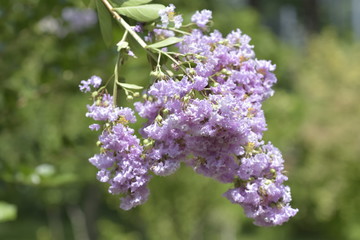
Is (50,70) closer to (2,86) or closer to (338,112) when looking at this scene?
(2,86)

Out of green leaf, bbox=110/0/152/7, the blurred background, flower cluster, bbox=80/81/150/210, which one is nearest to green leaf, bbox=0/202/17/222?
the blurred background

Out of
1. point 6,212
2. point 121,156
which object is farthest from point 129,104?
point 121,156

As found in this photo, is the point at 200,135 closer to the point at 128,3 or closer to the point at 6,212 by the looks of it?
the point at 128,3

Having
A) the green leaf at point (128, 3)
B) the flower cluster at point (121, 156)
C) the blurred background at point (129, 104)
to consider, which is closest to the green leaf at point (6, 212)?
the blurred background at point (129, 104)

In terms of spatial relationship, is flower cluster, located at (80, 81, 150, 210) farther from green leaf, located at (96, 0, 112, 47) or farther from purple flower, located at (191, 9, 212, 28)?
purple flower, located at (191, 9, 212, 28)

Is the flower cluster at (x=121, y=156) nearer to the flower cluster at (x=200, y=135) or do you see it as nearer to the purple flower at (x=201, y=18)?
the flower cluster at (x=200, y=135)
